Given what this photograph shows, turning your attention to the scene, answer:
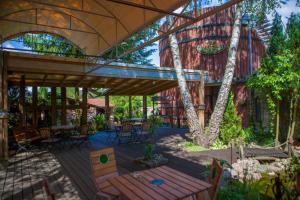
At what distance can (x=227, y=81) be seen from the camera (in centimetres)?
864

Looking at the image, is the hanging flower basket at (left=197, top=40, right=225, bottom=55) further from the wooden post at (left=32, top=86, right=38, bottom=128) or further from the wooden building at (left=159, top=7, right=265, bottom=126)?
the wooden post at (left=32, top=86, right=38, bottom=128)

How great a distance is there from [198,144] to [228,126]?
135 centimetres

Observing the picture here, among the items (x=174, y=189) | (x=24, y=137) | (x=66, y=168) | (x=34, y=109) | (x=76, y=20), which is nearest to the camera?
(x=174, y=189)

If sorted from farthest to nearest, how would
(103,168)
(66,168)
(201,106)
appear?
(201,106)
(66,168)
(103,168)

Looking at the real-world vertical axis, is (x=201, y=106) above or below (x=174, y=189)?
above

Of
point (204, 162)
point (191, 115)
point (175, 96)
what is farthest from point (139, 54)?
point (204, 162)

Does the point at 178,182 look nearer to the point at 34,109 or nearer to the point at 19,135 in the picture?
the point at 19,135

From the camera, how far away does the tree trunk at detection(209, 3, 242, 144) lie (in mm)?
8570

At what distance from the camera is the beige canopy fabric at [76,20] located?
22.6 feet

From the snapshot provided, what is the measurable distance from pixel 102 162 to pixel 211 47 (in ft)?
42.6

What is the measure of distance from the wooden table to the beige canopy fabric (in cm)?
409

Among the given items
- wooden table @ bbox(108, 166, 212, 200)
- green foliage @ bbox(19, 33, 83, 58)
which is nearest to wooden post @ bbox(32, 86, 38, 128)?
green foliage @ bbox(19, 33, 83, 58)

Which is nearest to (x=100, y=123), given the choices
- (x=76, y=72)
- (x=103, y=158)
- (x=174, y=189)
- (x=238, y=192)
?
(x=76, y=72)

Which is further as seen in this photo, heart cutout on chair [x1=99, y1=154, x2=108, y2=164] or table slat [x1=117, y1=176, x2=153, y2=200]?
heart cutout on chair [x1=99, y1=154, x2=108, y2=164]
